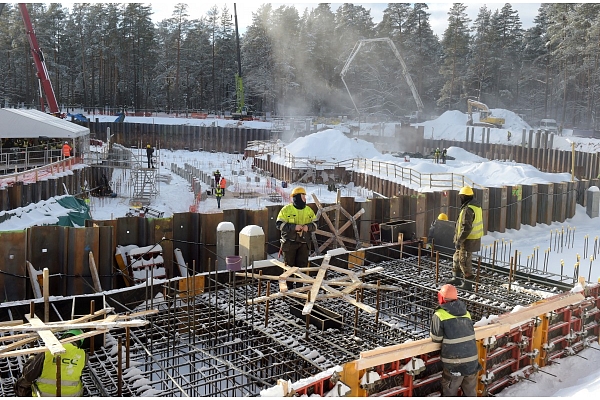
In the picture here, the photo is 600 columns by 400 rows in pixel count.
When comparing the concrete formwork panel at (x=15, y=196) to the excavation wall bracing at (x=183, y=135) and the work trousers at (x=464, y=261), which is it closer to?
the work trousers at (x=464, y=261)

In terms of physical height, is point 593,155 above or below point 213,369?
above

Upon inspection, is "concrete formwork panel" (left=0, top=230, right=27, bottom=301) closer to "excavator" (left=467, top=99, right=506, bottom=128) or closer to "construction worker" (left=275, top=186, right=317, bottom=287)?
"construction worker" (left=275, top=186, right=317, bottom=287)

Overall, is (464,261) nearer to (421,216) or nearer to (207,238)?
(207,238)

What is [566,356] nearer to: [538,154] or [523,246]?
[523,246]

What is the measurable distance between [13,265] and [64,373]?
4.75 m

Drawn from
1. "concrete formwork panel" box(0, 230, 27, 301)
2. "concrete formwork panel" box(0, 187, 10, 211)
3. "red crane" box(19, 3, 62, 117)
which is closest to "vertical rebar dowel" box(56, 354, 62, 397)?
"concrete formwork panel" box(0, 230, 27, 301)

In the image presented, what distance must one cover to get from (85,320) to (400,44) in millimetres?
70565

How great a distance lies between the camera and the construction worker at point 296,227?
36.0 feet

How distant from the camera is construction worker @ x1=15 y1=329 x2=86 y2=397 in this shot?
6.64m

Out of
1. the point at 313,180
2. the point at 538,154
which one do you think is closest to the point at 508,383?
the point at 313,180

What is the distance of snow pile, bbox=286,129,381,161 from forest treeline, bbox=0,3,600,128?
29552 millimetres

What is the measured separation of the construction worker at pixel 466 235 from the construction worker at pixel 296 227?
8.48 ft

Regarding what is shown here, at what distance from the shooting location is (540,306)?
28.8ft

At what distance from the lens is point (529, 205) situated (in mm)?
Result: 20094
